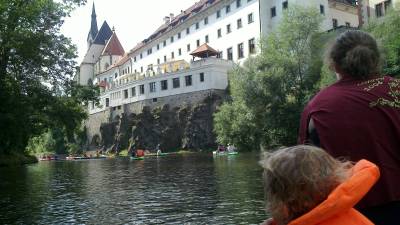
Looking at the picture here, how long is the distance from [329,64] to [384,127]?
619mm

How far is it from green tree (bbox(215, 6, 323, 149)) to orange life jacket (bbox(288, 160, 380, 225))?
137 feet

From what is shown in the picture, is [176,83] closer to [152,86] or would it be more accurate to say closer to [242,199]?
[152,86]

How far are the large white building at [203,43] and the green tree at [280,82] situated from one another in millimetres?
7767

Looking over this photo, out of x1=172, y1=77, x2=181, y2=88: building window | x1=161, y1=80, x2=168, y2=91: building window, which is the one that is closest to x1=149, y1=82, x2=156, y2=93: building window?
x1=161, y1=80, x2=168, y2=91: building window

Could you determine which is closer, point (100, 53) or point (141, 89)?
point (141, 89)

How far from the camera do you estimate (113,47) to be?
119562mm

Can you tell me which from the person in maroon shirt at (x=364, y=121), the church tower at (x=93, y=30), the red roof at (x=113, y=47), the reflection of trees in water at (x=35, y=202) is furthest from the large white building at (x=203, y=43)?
the person in maroon shirt at (x=364, y=121)

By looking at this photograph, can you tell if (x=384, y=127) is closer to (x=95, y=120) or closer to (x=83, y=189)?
(x=83, y=189)

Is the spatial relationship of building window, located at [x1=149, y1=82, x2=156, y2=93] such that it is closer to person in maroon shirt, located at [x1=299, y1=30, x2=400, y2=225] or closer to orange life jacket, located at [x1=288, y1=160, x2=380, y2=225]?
person in maroon shirt, located at [x1=299, y1=30, x2=400, y2=225]

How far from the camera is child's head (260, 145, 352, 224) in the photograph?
2189 mm

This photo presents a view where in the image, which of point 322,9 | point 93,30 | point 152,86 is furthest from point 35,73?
point 93,30

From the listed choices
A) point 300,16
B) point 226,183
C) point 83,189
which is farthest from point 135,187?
point 300,16

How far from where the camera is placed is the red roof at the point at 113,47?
11806 centimetres

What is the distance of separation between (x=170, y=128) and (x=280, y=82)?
1169 inches
